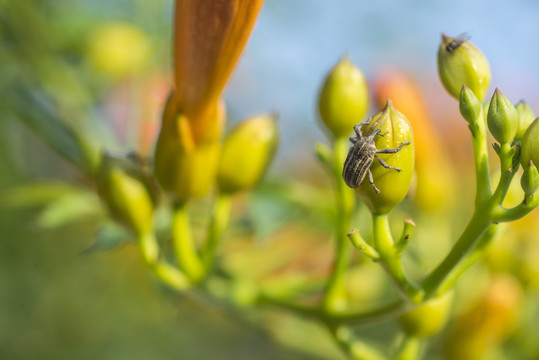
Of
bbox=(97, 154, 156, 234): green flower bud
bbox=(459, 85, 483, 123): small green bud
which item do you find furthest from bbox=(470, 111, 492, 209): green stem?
bbox=(97, 154, 156, 234): green flower bud

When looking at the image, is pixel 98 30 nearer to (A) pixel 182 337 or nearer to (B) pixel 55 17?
(B) pixel 55 17

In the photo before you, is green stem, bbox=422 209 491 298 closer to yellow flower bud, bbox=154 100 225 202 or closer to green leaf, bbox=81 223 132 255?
yellow flower bud, bbox=154 100 225 202

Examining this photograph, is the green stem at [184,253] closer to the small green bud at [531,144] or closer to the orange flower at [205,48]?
the orange flower at [205,48]

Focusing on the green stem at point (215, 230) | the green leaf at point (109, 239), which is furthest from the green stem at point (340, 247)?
the green leaf at point (109, 239)

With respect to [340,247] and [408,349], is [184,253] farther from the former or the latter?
[408,349]

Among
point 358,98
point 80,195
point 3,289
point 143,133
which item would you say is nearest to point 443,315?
point 358,98

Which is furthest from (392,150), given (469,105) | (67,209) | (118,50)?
(118,50)
